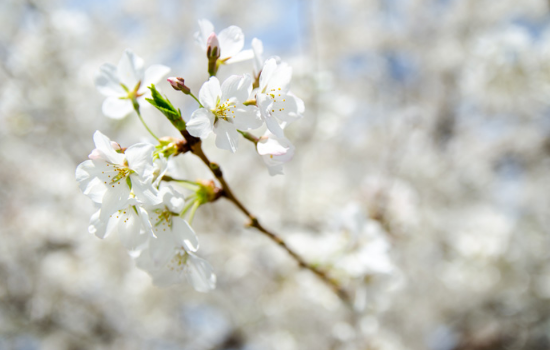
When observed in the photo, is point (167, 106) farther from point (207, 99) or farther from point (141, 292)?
point (141, 292)

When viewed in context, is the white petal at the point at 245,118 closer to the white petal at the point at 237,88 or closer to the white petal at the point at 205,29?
the white petal at the point at 237,88

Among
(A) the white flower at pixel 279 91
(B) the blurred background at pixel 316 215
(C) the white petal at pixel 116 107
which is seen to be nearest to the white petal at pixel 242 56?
(A) the white flower at pixel 279 91

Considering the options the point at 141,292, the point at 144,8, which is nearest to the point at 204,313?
the point at 141,292

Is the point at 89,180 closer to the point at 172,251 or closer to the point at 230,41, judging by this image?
the point at 172,251

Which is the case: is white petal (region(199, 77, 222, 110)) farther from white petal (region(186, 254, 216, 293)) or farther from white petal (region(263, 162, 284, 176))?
white petal (region(186, 254, 216, 293))

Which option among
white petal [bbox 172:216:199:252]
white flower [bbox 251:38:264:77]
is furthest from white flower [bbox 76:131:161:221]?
white flower [bbox 251:38:264:77]
